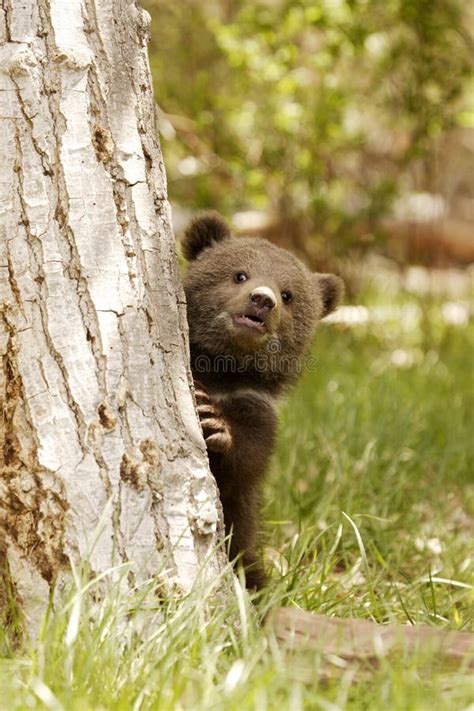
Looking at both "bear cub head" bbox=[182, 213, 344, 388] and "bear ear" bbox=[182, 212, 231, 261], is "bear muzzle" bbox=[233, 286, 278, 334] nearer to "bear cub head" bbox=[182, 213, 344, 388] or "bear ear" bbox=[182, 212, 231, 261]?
"bear cub head" bbox=[182, 213, 344, 388]

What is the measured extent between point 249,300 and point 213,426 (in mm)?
797

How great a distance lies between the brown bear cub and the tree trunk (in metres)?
0.72

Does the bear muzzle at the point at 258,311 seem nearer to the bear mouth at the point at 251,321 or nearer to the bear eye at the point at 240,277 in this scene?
the bear mouth at the point at 251,321

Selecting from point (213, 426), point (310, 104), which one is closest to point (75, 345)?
point (213, 426)

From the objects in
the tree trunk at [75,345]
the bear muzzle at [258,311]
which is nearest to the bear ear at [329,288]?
the bear muzzle at [258,311]

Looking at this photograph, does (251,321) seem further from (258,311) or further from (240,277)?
(240,277)

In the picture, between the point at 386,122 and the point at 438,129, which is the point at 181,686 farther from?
the point at 386,122

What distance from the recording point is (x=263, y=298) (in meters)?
4.36

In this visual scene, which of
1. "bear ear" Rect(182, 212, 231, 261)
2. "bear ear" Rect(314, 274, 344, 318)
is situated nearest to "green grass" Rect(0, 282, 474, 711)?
"bear ear" Rect(314, 274, 344, 318)

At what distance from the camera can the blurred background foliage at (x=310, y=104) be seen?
775cm

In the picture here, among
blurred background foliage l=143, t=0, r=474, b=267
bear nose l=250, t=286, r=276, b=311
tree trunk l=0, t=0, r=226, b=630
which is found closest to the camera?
tree trunk l=0, t=0, r=226, b=630

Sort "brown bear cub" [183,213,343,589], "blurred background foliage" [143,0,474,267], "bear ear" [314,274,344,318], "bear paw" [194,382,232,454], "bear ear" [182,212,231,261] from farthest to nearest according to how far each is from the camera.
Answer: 1. "blurred background foliage" [143,0,474,267]
2. "bear ear" [314,274,344,318]
3. "bear ear" [182,212,231,261]
4. "brown bear cub" [183,213,343,589]
5. "bear paw" [194,382,232,454]

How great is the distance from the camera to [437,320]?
9.60m

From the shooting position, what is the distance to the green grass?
8.36 feet
